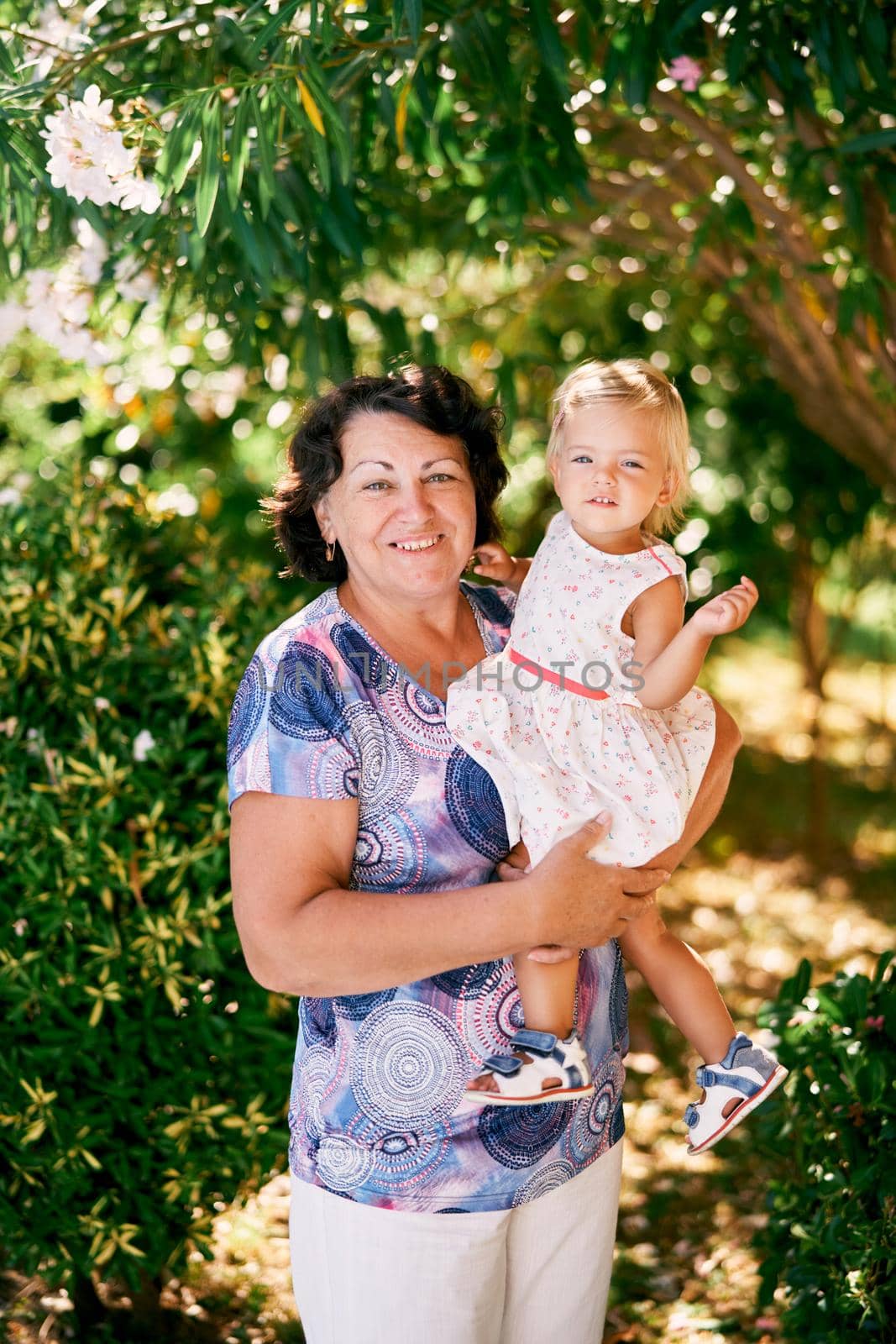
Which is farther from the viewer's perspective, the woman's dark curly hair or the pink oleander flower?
the pink oleander flower

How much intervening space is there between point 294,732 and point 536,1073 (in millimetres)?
590

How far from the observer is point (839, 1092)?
8.34ft

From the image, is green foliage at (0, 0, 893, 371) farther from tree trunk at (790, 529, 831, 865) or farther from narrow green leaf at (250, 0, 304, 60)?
tree trunk at (790, 529, 831, 865)

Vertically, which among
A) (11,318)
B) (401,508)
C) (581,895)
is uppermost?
(11,318)

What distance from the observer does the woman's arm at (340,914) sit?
5.72 ft

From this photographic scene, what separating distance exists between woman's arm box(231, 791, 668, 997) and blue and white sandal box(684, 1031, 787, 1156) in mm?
522

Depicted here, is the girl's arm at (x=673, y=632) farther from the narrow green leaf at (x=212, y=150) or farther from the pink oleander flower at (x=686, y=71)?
the pink oleander flower at (x=686, y=71)

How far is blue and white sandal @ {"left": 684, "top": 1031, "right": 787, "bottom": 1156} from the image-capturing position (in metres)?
2.14

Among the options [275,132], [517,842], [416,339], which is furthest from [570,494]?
[416,339]

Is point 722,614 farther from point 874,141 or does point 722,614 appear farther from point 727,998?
point 727,998

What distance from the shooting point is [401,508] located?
1952 millimetres

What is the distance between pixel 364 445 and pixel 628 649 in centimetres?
52

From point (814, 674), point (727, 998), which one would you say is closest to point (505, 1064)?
point (727, 998)

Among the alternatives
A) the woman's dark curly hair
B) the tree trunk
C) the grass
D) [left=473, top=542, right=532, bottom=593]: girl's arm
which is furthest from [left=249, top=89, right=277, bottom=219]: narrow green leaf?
the tree trunk
